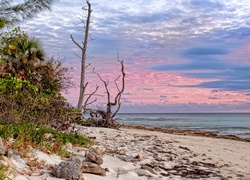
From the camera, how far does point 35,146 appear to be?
5.82m

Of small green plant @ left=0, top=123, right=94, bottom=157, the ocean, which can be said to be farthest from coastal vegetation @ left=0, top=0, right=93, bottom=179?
the ocean

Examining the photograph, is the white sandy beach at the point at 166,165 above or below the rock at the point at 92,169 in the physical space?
below

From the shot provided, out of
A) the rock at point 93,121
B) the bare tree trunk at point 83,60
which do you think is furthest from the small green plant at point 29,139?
the bare tree trunk at point 83,60

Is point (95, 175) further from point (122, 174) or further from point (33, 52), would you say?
point (33, 52)

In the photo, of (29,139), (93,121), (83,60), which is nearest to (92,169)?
(29,139)

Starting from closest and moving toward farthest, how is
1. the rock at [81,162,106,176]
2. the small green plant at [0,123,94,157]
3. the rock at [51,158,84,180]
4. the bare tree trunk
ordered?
the rock at [51,158,84,180] < the rock at [81,162,106,176] < the small green plant at [0,123,94,157] < the bare tree trunk

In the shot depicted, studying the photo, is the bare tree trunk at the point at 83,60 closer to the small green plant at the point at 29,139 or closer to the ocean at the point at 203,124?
the ocean at the point at 203,124

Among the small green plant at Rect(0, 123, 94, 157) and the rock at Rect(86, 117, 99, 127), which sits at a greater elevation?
the small green plant at Rect(0, 123, 94, 157)

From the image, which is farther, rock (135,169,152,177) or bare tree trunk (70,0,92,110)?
bare tree trunk (70,0,92,110)

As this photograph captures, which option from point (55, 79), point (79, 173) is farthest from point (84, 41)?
point (79, 173)

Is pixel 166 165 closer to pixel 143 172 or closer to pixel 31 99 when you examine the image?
pixel 143 172

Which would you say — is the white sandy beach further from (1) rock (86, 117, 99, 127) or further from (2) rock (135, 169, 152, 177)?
(1) rock (86, 117, 99, 127)

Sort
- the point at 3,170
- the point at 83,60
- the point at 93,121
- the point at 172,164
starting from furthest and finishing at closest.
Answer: the point at 83,60 → the point at 93,121 → the point at 172,164 → the point at 3,170

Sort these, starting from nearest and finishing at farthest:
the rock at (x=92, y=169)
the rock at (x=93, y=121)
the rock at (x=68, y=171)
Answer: the rock at (x=68, y=171)
the rock at (x=92, y=169)
the rock at (x=93, y=121)
